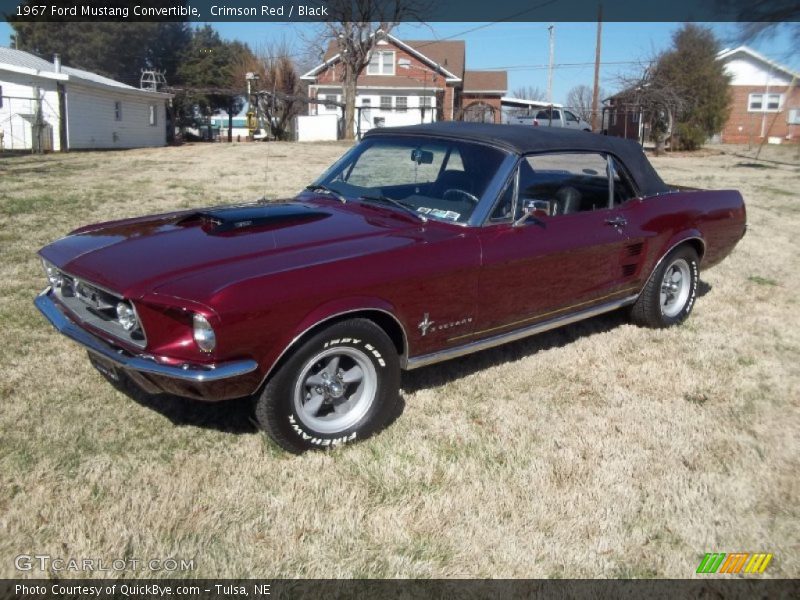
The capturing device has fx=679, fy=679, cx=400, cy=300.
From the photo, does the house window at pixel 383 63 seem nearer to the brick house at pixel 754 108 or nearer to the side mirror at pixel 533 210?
the brick house at pixel 754 108

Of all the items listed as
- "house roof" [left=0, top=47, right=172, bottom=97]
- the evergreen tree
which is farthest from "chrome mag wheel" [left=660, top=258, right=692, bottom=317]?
the evergreen tree

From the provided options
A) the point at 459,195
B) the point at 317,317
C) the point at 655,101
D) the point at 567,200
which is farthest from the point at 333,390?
the point at 655,101

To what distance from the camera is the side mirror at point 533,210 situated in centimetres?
399

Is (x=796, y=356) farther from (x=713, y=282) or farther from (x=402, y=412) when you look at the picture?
(x=402, y=412)

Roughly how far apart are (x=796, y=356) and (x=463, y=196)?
9.98 feet

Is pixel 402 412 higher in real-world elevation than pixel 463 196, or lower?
lower

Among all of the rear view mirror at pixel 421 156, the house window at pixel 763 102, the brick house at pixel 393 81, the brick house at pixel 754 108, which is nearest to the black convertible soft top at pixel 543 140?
the rear view mirror at pixel 421 156

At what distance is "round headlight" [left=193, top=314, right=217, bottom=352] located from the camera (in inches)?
115

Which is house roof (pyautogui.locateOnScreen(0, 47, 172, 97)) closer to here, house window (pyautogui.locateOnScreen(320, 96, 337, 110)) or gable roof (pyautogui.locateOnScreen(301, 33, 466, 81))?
house window (pyautogui.locateOnScreen(320, 96, 337, 110))

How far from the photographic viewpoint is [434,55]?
46094 millimetres

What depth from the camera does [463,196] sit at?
4125mm

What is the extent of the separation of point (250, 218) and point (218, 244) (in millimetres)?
502

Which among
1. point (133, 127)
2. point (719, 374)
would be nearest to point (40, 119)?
point (133, 127)

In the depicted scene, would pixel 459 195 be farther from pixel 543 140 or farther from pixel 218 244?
pixel 218 244
